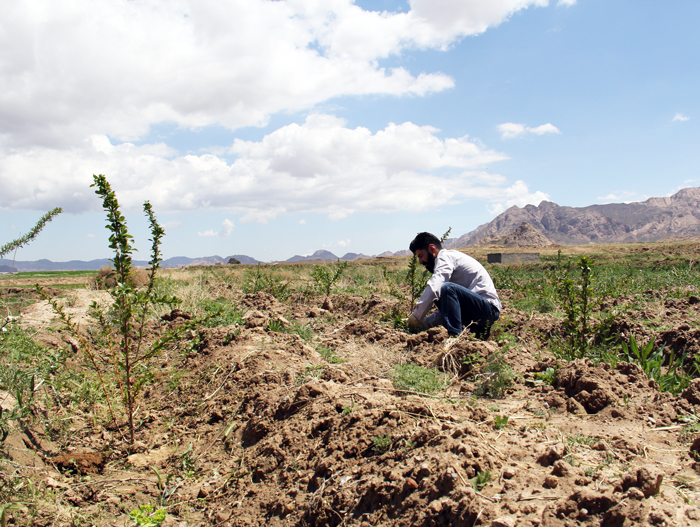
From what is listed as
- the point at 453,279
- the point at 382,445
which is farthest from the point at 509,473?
the point at 453,279

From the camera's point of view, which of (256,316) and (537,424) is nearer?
(537,424)

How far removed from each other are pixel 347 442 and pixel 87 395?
2528mm

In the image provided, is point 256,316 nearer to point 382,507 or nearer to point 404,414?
point 404,414

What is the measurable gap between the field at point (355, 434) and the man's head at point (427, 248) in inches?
45.5

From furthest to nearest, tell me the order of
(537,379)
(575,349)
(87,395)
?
(575,349) < (87,395) < (537,379)

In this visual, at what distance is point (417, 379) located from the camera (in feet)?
10.7

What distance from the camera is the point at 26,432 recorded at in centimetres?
298

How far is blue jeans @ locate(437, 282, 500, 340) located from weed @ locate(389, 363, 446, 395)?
108 centimetres

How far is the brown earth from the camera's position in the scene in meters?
1.74

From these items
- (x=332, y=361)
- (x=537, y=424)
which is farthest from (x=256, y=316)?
(x=537, y=424)

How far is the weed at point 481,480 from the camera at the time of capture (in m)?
1.83

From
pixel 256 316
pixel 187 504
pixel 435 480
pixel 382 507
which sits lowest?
pixel 187 504

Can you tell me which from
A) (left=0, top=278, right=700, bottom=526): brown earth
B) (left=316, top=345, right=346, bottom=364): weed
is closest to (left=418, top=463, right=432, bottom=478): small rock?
(left=0, top=278, right=700, bottom=526): brown earth

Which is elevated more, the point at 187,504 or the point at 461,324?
the point at 461,324
